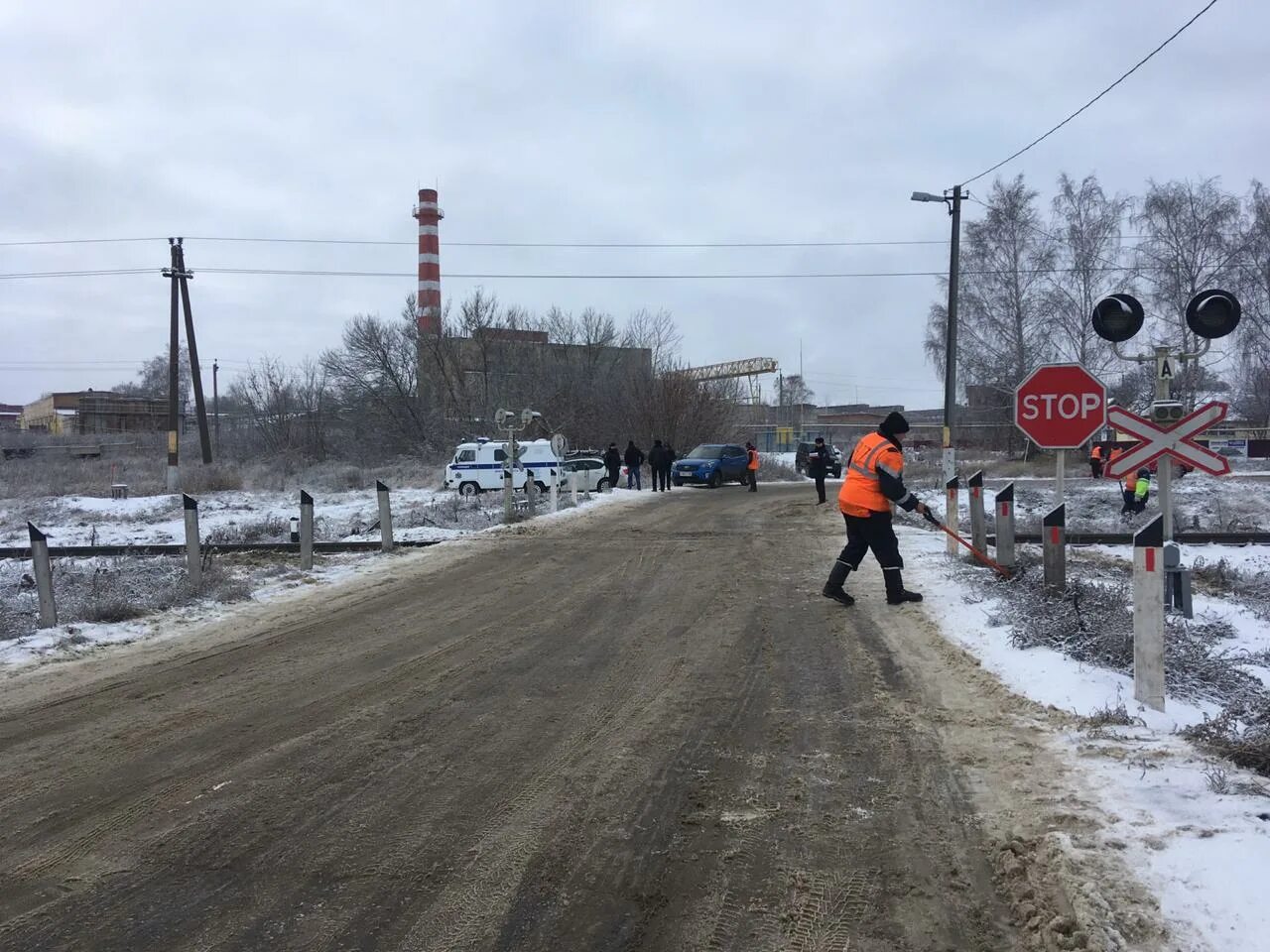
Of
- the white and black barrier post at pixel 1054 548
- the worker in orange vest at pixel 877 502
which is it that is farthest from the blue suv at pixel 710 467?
the white and black barrier post at pixel 1054 548

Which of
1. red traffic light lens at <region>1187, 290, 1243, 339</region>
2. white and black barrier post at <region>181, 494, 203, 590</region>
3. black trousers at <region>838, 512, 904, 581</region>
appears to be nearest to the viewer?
red traffic light lens at <region>1187, 290, 1243, 339</region>

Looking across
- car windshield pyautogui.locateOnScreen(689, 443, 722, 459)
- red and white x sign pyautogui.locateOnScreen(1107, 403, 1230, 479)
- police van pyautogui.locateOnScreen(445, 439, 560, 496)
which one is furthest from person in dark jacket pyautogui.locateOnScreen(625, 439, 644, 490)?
red and white x sign pyautogui.locateOnScreen(1107, 403, 1230, 479)

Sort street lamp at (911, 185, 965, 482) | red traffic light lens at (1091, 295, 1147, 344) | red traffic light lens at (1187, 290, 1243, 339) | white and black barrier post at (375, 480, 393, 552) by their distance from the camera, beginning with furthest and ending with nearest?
street lamp at (911, 185, 965, 482) < white and black barrier post at (375, 480, 393, 552) < red traffic light lens at (1091, 295, 1147, 344) < red traffic light lens at (1187, 290, 1243, 339)

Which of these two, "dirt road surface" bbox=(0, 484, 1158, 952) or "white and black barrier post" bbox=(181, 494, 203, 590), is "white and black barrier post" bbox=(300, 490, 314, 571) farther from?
"dirt road surface" bbox=(0, 484, 1158, 952)

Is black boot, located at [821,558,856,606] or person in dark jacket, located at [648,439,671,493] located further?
person in dark jacket, located at [648,439,671,493]

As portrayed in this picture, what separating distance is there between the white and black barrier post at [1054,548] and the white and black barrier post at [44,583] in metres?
9.35

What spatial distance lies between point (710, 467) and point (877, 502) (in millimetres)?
22250

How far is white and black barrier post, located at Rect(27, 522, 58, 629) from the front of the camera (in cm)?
871

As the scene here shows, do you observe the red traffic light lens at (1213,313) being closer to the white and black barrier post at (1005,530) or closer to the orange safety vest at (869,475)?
the white and black barrier post at (1005,530)

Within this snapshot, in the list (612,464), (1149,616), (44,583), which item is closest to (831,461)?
(612,464)

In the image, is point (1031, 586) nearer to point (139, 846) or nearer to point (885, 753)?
point (885, 753)

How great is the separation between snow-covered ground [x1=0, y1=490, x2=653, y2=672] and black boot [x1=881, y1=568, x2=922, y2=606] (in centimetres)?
651

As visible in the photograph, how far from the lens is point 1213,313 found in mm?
7543

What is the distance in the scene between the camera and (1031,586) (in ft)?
28.7
